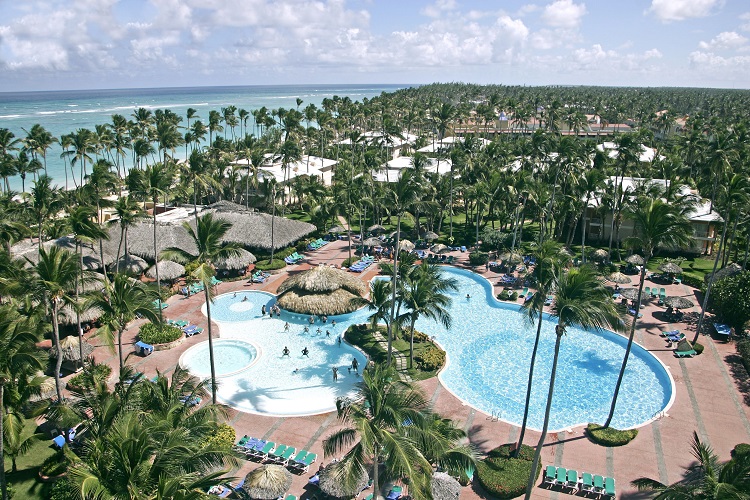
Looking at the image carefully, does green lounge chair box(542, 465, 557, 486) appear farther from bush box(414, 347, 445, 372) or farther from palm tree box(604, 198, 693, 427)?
palm tree box(604, 198, 693, 427)

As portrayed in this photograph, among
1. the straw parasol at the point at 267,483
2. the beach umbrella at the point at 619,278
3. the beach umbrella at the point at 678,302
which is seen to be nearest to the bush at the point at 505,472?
the straw parasol at the point at 267,483

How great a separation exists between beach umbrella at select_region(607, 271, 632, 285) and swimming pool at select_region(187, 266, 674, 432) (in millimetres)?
6647

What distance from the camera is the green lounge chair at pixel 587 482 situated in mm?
19156

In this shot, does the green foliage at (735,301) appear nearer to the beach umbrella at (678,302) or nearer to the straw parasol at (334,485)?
the beach umbrella at (678,302)

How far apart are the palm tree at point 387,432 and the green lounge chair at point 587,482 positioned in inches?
328

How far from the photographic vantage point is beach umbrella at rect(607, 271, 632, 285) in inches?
1506

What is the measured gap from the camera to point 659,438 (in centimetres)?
2236

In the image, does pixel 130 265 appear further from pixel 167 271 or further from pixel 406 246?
pixel 406 246

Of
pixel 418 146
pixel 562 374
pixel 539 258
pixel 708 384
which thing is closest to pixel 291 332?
pixel 562 374

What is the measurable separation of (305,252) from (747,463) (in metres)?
40.3

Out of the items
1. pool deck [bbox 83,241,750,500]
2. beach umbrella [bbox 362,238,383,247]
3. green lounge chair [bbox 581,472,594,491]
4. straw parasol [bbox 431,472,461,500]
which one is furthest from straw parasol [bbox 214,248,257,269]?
green lounge chair [bbox 581,472,594,491]

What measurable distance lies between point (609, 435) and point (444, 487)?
908cm

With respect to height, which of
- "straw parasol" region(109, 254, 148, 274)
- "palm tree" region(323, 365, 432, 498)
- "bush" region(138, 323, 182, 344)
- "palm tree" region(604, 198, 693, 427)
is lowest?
"bush" region(138, 323, 182, 344)

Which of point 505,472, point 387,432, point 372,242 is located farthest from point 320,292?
point 387,432
